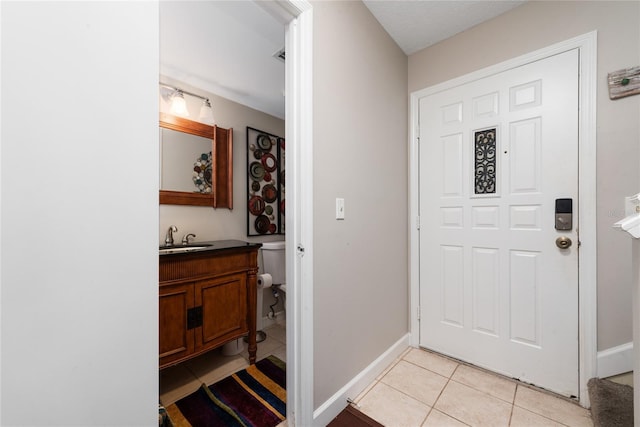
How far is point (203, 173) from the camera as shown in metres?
2.22

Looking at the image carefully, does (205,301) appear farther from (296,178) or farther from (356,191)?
(356,191)

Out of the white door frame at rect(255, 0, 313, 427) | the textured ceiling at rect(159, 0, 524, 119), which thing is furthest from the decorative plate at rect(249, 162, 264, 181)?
the white door frame at rect(255, 0, 313, 427)

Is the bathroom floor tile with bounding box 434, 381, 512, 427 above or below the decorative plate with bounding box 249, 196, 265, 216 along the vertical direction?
below

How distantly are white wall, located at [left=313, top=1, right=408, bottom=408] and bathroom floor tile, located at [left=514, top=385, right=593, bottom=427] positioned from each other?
2.59 feet

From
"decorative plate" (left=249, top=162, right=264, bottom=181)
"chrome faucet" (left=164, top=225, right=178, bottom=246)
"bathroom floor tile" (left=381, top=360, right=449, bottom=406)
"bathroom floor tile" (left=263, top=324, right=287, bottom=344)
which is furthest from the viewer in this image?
"decorative plate" (left=249, top=162, right=264, bottom=181)

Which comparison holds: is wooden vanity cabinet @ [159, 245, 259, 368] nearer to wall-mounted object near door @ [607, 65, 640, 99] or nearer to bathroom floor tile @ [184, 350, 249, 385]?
bathroom floor tile @ [184, 350, 249, 385]

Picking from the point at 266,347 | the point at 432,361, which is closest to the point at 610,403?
the point at 432,361

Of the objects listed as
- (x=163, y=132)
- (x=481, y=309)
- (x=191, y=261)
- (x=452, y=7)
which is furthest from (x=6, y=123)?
(x=481, y=309)

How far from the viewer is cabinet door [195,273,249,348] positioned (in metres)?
1.66

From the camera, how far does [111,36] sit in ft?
1.83

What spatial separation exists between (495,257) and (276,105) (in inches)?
96.8

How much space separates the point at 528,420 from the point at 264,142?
2919 millimetres

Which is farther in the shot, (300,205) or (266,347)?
(266,347)

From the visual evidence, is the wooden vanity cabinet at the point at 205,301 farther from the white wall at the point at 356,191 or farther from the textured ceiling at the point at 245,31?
the textured ceiling at the point at 245,31
